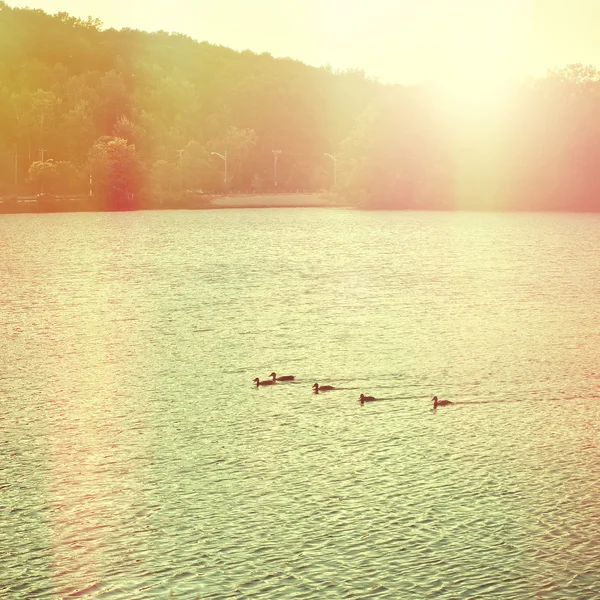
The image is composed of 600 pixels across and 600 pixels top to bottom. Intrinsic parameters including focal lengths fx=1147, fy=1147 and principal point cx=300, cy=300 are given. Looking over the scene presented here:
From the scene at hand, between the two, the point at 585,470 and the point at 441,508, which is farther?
the point at 585,470

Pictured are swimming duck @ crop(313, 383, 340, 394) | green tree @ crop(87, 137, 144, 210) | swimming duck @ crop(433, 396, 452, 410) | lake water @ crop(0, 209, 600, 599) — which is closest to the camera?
lake water @ crop(0, 209, 600, 599)

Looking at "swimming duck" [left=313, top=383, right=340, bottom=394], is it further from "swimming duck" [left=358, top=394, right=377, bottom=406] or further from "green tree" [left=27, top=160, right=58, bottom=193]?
"green tree" [left=27, top=160, right=58, bottom=193]

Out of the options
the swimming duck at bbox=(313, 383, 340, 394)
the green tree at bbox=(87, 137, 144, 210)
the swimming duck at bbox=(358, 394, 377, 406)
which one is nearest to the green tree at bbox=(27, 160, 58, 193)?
the green tree at bbox=(87, 137, 144, 210)

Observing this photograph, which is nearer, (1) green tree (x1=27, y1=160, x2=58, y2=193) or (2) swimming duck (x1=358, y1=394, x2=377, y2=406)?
(2) swimming duck (x1=358, y1=394, x2=377, y2=406)

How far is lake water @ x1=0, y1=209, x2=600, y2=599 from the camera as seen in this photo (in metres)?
15.7

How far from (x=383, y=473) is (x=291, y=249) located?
2944 inches

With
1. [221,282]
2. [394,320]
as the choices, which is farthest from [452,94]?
[394,320]

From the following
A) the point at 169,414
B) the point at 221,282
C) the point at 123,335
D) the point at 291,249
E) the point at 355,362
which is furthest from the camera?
the point at 291,249

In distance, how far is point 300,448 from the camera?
2175 centimetres

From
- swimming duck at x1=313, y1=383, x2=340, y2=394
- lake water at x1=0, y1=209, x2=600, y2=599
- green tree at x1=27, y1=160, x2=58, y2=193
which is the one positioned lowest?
lake water at x1=0, y1=209, x2=600, y2=599

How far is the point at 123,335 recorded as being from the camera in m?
38.3

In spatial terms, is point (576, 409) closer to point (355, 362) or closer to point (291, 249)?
point (355, 362)

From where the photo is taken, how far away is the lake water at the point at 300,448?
618 inches

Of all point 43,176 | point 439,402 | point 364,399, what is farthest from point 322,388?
point 43,176
